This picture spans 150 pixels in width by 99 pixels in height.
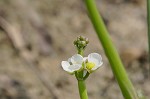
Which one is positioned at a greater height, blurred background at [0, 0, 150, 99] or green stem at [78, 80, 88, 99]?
blurred background at [0, 0, 150, 99]

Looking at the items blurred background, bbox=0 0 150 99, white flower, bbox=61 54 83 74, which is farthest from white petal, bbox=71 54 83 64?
blurred background, bbox=0 0 150 99

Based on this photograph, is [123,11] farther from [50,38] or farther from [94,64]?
[94,64]

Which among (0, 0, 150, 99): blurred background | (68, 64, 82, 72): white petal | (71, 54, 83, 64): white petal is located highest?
(0, 0, 150, 99): blurred background

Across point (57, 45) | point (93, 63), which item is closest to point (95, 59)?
point (93, 63)

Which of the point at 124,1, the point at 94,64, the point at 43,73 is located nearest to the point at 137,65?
the point at 43,73

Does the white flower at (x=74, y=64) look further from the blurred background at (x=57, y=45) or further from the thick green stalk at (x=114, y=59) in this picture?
the blurred background at (x=57, y=45)

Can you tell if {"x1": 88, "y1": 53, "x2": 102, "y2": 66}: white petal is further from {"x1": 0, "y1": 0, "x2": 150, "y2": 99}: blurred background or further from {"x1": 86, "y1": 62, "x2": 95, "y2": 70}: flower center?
{"x1": 0, "y1": 0, "x2": 150, "y2": 99}: blurred background
